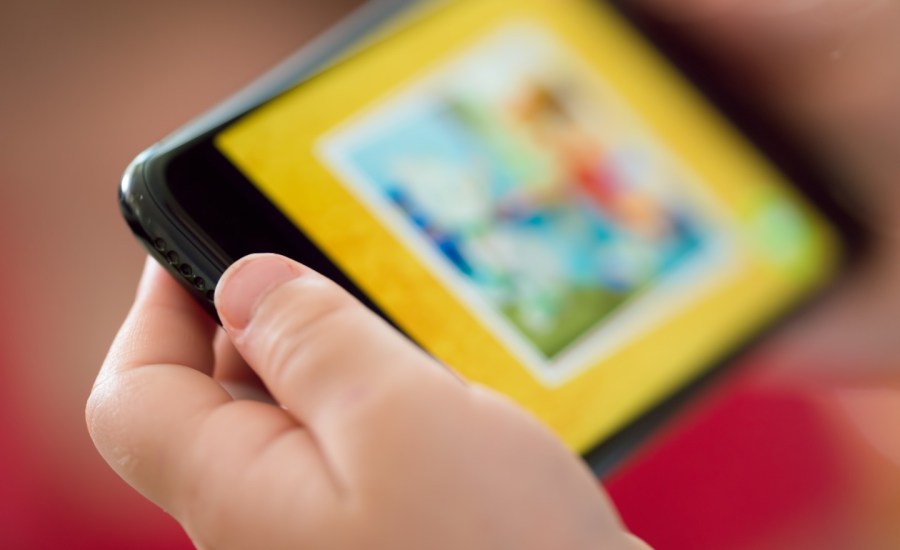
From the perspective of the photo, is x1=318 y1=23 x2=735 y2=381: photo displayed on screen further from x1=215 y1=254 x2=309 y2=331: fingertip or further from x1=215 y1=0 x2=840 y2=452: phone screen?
x1=215 y1=254 x2=309 y2=331: fingertip

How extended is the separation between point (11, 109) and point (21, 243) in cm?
12

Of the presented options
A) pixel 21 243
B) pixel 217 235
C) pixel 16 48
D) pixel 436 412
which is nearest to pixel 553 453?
pixel 436 412

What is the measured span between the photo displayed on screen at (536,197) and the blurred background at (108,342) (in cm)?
8

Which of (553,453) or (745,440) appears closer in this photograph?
(553,453)

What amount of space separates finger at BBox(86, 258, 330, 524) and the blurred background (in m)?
0.21

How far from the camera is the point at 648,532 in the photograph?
1.55 feet

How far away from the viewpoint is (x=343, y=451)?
230 millimetres

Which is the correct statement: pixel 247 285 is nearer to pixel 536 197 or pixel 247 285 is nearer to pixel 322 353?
pixel 322 353

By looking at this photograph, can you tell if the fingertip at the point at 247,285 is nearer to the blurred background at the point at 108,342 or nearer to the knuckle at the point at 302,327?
the knuckle at the point at 302,327

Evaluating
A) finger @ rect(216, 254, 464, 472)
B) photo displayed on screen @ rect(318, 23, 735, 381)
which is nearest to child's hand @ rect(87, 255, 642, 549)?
finger @ rect(216, 254, 464, 472)

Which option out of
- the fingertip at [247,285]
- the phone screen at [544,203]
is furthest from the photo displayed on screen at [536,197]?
the fingertip at [247,285]

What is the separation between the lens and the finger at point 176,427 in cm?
24

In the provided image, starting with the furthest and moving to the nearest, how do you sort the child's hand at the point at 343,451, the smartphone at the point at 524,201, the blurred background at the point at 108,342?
the blurred background at the point at 108,342 → the smartphone at the point at 524,201 → the child's hand at the point at 343,451

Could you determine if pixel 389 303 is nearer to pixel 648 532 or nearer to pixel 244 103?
pixel 244 103
